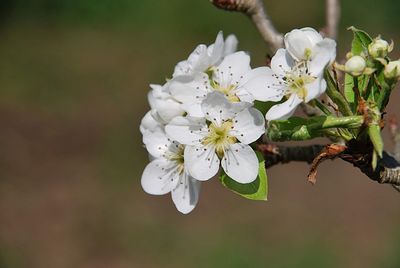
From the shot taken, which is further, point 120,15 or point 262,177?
point 120,15

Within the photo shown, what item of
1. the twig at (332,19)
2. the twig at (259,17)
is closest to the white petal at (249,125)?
the twig at (259,17)

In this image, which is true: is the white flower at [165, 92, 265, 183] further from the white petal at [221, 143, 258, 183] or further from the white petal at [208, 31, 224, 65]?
the white petal at [208, 31, 224, 65]

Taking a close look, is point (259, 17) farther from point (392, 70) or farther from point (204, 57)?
point (392, 70)

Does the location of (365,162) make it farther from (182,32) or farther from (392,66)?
(182,32)

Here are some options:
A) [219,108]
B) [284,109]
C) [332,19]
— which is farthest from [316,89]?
[332,19]

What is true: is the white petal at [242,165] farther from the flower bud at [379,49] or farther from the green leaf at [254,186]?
the flower bud at [379,49]

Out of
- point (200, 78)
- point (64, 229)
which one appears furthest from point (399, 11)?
point (200, 78)
